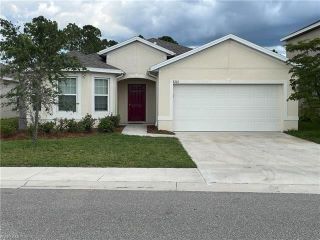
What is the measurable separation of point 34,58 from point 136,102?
9.87 meters

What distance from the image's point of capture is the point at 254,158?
11305 mm

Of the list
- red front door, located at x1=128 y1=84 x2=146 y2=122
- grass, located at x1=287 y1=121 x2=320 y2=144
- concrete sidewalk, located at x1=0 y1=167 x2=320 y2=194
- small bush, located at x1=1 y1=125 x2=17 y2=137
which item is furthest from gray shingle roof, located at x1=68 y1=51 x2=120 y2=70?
concrete sidewalk, located at x1=0 y1=167 x2=320 y2=194

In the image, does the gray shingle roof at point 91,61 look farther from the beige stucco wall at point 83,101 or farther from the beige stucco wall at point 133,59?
the beige stucco wall at point 133,59

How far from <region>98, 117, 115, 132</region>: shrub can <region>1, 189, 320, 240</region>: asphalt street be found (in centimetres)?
983

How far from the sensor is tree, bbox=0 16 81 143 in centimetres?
1298

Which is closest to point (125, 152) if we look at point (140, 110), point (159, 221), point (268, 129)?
point (159, 221)

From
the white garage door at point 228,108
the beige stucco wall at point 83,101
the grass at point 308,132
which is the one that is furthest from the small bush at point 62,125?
the grass at point 308,132

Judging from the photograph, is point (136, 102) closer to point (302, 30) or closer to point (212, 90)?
point (212, 90)

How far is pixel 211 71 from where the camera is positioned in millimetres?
18375

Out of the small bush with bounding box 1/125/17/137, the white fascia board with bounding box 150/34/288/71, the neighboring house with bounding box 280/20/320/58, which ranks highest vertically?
the neighboring house with bounding box 280/20/320/58

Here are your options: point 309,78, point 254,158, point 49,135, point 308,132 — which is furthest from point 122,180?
point 308,132

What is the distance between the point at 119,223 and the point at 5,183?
3.68m

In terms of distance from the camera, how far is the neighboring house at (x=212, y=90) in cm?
1830

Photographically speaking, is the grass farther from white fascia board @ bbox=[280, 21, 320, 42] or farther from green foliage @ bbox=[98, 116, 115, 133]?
green foliage @ bbox=[98, 116, 115, 133]
